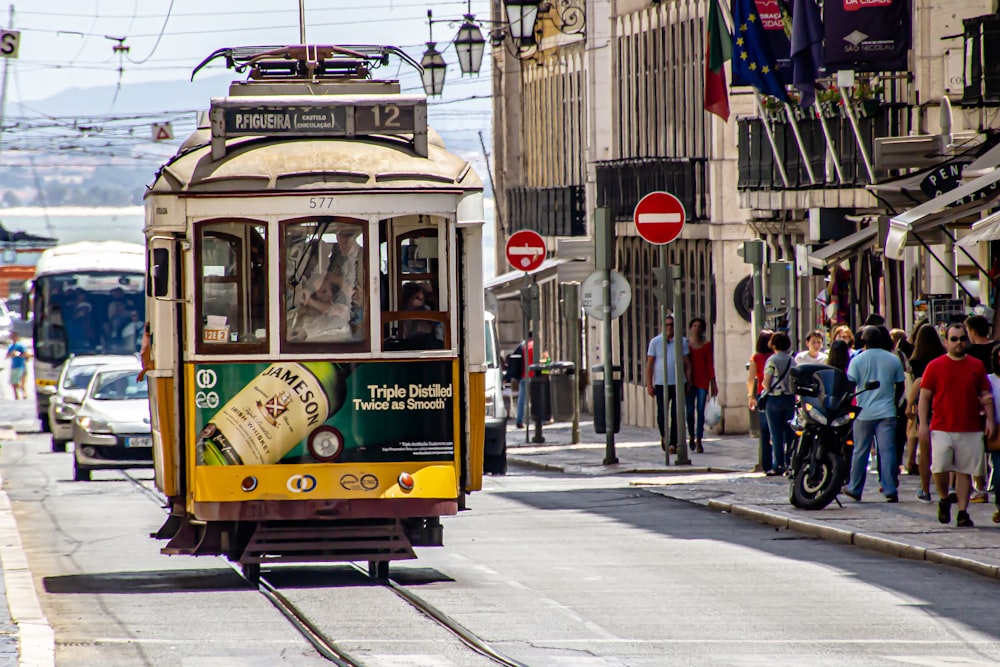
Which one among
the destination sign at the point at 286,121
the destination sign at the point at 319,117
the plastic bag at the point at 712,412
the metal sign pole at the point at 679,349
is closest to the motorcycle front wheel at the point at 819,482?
the metal sign pole at the point at 679,349

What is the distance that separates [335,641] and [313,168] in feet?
12.1

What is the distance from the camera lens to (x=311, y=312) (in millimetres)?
14062

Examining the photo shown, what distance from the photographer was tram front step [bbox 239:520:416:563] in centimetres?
1418

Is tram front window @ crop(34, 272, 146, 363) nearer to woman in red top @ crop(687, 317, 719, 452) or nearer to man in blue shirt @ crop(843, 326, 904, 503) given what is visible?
woman in red top @ crop(687, 317, 719, 452)

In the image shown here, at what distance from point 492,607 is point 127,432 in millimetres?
14907

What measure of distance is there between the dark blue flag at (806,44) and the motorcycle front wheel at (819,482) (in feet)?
30.4

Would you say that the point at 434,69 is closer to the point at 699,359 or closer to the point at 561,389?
the point at 561,389

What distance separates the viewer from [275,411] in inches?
552

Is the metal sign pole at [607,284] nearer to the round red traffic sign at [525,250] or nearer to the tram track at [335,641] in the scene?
the round red traffic sign at [525,250]

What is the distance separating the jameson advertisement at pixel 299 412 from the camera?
1402cm

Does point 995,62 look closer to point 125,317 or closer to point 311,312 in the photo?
point 311,312

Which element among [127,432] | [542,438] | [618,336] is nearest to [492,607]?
[127,432]

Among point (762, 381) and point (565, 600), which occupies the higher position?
point (762, 381)

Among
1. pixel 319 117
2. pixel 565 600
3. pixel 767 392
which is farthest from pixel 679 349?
pixel 565 600
